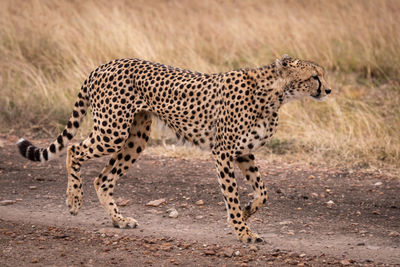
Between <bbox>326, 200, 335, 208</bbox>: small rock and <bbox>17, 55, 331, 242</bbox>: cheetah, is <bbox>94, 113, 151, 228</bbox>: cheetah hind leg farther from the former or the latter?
<bbox>326, 200, 335, 208</bbox>: small rock

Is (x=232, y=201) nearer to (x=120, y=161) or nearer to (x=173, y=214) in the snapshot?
(x=173, y=214)

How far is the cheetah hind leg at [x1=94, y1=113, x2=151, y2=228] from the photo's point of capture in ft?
14.3

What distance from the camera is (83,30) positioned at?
880 centimetres

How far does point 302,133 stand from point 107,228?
293 cm

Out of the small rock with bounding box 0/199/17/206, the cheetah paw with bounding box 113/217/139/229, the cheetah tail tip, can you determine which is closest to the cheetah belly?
the cheetah paw with bounding box 113/217/139/229

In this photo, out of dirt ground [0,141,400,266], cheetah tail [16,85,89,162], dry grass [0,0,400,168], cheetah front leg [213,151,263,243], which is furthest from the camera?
dry grass [0,0,400,168]

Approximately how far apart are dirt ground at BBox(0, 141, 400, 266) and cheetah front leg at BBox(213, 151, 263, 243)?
0.28 feet

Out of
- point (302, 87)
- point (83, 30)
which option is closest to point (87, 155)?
point (302, 87)

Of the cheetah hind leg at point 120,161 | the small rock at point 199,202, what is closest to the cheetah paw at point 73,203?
the cheetah hind leg at point 120,161

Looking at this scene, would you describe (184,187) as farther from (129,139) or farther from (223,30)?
(223,30)

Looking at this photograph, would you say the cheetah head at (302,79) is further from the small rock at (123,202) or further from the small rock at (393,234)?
the small rock at (123,202)

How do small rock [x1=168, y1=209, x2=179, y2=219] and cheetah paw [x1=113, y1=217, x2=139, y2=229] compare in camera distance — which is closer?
cheetah paw [x1=113, y1=217, x2=139, y2=229]

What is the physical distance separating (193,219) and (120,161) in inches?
26.2

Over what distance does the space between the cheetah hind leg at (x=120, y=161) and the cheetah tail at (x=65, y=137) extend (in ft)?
1.17
